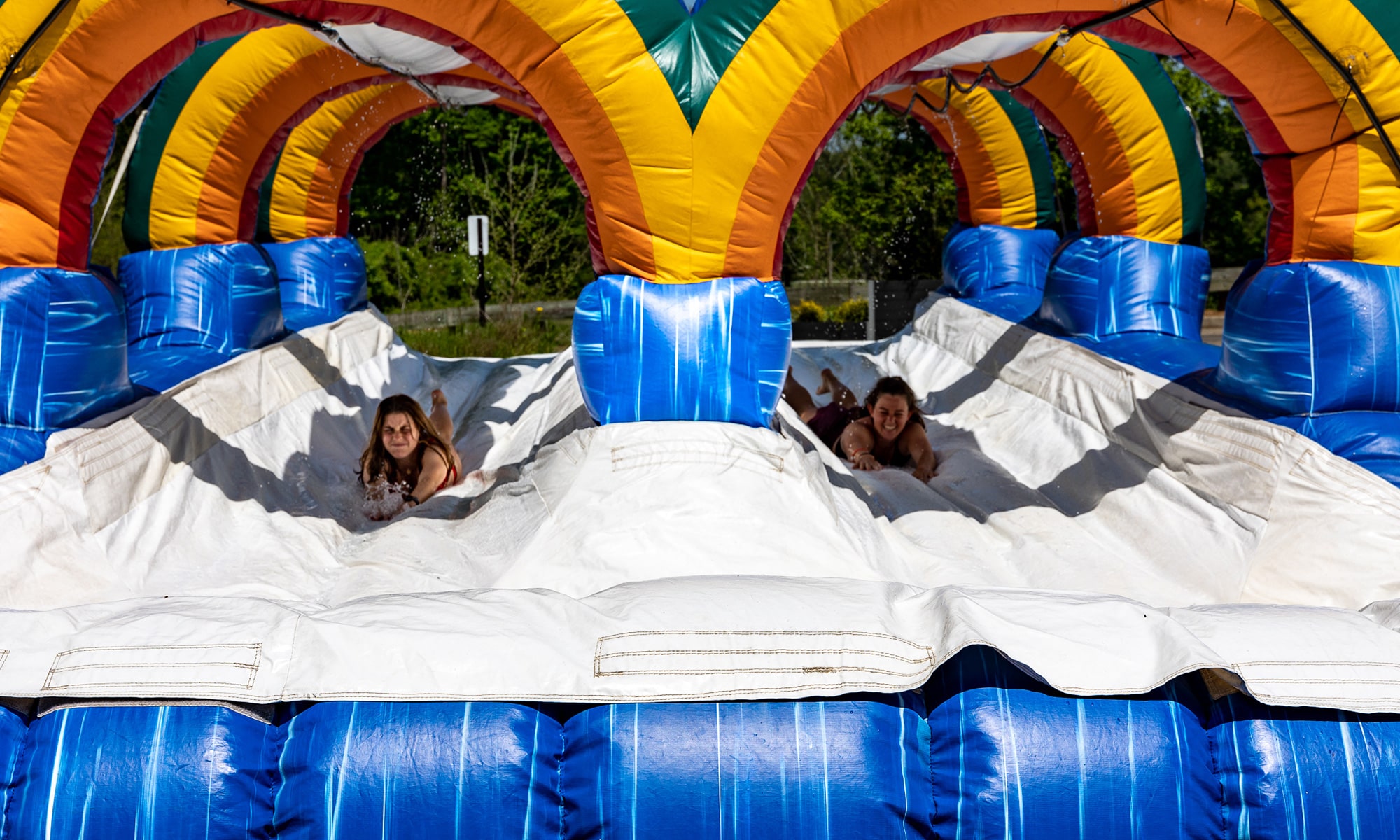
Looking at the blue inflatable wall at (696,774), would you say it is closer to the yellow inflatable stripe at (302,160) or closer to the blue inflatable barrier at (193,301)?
the blue inflatable barrier at (193,301)

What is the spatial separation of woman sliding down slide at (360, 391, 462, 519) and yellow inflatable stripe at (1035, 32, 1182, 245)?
3.22m

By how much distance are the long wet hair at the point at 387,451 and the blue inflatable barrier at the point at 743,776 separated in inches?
91.0

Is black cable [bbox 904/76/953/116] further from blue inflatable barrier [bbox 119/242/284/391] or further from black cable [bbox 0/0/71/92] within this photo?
black cable [bbox 0/0/71/92]

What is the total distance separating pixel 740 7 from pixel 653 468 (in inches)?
50.4

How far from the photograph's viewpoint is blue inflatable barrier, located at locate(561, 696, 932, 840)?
5.35 feet

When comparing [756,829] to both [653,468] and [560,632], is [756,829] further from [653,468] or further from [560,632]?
[653,468]

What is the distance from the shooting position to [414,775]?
1.62 meters

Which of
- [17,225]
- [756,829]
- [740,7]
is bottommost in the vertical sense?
[756,829]

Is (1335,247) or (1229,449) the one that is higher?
(1335,247)

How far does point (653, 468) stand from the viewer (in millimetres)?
2883

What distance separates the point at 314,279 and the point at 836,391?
3099 millimetres

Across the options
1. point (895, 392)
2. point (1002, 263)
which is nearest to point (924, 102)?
point (1002, 263)

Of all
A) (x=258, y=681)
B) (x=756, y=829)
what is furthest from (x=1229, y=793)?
(x=258, y=681)

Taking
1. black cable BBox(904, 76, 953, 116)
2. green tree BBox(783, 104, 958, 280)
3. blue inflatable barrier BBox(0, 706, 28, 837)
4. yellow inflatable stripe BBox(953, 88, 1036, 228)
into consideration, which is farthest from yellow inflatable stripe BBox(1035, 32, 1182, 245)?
green tree BBox(783, 104, 958, 280)
